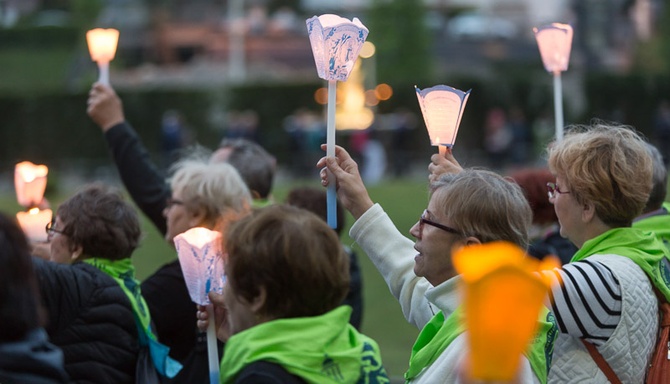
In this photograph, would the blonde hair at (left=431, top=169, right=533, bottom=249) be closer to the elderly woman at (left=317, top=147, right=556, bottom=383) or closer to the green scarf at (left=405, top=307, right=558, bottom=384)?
the elderly woman at (left=317, top=147, right=556, bottom=383)

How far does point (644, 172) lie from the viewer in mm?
3576

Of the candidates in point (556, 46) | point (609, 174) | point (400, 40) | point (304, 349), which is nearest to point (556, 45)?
point (556, 46)

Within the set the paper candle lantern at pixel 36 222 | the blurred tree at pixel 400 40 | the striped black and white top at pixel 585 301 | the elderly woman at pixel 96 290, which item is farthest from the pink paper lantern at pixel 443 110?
the blurred tree at pixel 400 40

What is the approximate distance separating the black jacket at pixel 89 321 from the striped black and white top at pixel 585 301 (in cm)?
133

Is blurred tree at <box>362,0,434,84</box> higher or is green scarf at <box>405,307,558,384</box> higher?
green scarf at <box>405,307,558,384</box>

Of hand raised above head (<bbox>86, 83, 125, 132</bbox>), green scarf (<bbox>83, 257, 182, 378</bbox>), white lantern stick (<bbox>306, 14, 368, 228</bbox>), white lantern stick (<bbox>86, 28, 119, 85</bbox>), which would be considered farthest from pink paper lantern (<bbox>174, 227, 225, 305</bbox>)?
white lantern stick (<bbox>86, 28, 119, 85</bbox>)

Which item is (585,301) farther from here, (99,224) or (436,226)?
(99,224)

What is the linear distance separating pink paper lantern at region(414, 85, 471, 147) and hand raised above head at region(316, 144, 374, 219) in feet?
1.17

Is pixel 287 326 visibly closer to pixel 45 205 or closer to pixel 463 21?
pixel 45 205

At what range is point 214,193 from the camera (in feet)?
14.6

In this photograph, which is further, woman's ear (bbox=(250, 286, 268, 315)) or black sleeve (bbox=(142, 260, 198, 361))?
black sleeve (bbox=(142, 260, 198, 361))

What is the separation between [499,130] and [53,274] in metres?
27.1

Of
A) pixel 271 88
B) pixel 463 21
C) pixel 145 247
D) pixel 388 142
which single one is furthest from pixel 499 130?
pixel 463 21

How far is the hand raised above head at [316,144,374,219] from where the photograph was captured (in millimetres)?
3447
